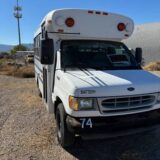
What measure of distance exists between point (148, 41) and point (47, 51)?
3789cm

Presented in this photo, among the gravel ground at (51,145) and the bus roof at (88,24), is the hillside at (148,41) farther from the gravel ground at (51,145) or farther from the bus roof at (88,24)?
the gravel ground at (51,145)

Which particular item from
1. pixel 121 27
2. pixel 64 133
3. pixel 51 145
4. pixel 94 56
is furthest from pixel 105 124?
pixel 121 27

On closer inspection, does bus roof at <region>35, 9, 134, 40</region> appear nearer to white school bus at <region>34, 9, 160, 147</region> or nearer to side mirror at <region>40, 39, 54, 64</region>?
white school bus at <region>34, 9, 160, 147</region>

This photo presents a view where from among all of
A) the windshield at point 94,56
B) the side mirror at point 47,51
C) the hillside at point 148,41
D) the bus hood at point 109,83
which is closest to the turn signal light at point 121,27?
the windshield at point 94,56

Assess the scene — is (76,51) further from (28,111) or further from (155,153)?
(28,111)

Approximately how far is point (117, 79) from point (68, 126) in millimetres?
1151

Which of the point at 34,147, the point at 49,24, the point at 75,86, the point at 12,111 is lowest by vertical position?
the point at 12,111

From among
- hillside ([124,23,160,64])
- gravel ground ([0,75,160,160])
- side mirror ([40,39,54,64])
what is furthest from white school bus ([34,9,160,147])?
hillside ([124,23,160,64])

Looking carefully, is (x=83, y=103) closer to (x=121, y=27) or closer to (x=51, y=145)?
(x=51, y=145)

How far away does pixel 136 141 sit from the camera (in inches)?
227

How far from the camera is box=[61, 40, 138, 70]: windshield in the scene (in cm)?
570

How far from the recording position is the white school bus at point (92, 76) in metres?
4.59

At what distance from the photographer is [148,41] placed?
41562mm

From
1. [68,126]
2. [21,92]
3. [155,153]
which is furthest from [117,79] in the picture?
[21,92]
